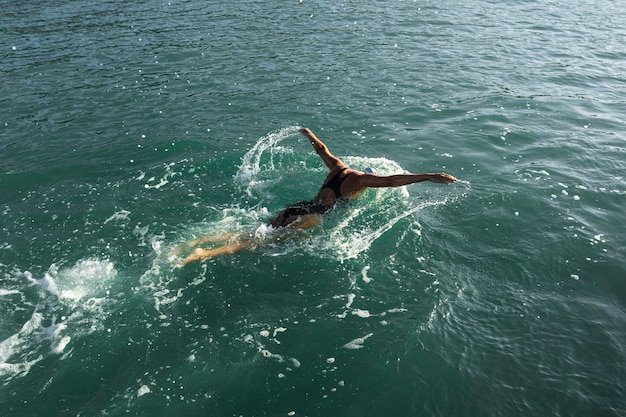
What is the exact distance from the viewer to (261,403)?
8.19 meters

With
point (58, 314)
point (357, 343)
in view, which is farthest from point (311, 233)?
point (58, 314)

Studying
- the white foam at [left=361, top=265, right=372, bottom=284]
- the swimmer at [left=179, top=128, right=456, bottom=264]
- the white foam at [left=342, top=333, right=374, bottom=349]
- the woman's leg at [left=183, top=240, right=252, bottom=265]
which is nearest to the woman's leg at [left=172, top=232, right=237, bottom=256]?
the swimmer at [left=179, top=128, right=456, bottom=264]

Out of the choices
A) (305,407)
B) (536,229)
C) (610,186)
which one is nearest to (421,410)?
(305,407)

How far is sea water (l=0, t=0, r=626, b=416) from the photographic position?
8594 mm

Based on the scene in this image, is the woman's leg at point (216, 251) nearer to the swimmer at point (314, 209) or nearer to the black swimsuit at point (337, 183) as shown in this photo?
the swimmer at point (314, 209)

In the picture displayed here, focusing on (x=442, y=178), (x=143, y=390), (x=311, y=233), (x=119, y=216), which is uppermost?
(x=442, y=178)

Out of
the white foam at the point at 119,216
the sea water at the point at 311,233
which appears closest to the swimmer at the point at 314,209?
the sea water at the point at 311,233

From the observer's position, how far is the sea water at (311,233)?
28.2 feet

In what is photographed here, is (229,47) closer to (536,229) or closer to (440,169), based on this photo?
(440,169)

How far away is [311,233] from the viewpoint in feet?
38.5

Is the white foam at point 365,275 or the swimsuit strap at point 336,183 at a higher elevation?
the swimsuit strap at point 336,183

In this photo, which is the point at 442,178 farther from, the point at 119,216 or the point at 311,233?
the point at 119,216

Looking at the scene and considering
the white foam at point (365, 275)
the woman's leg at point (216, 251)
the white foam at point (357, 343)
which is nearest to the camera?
the white foam at point (357, 343)

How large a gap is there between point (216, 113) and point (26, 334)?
10.3m
